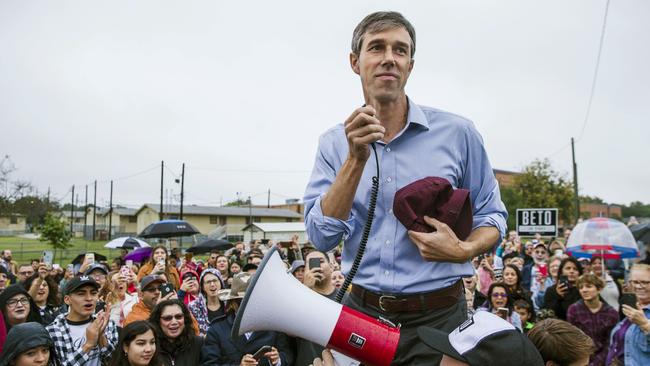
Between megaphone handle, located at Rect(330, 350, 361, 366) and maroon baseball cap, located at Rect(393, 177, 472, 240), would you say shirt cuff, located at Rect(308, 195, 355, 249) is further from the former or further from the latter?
megaphone handle, located at Rect(330, 350, 361, 366)

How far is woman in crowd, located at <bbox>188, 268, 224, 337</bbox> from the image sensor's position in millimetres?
8117

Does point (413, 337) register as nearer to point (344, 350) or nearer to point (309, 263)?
point (344, 350)

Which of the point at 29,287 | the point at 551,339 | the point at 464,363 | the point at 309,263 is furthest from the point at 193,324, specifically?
the point at 464,363

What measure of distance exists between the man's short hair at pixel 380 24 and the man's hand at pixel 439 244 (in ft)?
2.40

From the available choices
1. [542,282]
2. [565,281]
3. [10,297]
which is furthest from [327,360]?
[542,282]

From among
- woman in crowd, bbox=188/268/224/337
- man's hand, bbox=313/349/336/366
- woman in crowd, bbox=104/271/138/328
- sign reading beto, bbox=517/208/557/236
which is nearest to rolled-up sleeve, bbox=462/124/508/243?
man's hand, bbox=313/349/336/366

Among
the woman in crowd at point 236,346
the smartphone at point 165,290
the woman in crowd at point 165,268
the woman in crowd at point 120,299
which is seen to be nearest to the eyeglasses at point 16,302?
the woman in crowd at point 120,299

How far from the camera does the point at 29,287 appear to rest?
27.9 feet

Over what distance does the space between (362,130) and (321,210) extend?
37 cm

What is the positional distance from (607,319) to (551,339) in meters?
4.54

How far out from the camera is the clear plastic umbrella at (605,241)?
1074cm

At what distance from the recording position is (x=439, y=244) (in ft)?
6.20

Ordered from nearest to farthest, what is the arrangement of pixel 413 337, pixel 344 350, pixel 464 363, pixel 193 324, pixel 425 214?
pixel 344 350 → pixel 425 214 → pixel 413 337 → pixel 464 363 → pixel 193 324

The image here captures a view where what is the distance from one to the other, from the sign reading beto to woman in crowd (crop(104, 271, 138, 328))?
38.7 ft
